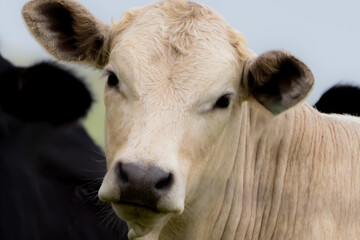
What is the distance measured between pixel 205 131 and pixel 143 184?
2.70 ft

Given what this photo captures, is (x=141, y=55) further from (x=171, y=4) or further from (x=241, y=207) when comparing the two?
(x=241, y=207)

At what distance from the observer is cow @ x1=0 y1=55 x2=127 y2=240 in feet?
29.5

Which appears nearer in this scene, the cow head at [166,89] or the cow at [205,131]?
the cow head at [166,89]

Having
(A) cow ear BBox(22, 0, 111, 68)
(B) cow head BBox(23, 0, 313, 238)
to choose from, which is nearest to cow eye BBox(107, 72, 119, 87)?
(B) cow head BBox(23, 0, 313, 238)

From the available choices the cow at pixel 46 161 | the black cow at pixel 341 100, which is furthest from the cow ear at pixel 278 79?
the cow at pixel 46 161

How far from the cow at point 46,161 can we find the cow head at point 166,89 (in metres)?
2.34

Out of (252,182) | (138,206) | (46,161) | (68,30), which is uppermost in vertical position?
(68,30)

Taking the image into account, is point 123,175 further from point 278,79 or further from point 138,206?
point 278,79

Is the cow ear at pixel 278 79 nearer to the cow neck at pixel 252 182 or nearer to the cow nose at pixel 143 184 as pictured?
the cow neck at pixel 252 182

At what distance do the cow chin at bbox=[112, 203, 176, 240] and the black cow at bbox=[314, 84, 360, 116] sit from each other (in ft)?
9.15

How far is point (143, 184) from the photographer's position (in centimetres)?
559

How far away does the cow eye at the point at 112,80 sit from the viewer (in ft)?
21.0

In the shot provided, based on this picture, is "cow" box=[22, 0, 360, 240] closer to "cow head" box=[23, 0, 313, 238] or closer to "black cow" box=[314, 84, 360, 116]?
"cow head" box=[23, 0, 313, 238]

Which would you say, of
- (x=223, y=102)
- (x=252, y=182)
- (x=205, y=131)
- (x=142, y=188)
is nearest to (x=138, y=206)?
(x=142, y=188)
